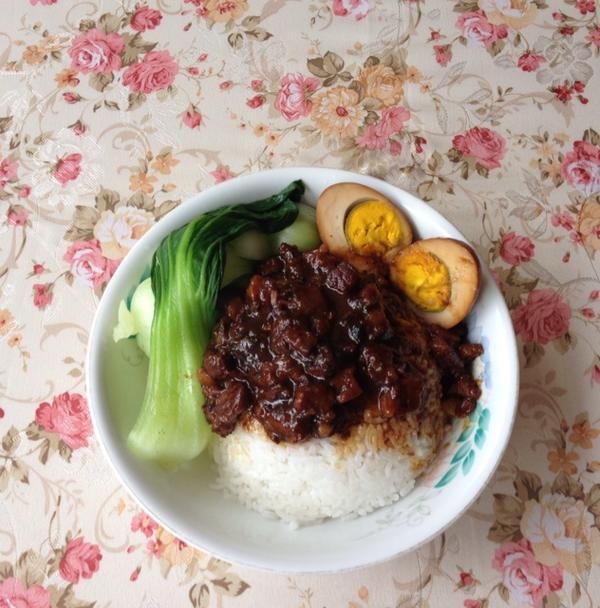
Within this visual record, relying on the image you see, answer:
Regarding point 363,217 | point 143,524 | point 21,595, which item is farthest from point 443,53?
point 21,595

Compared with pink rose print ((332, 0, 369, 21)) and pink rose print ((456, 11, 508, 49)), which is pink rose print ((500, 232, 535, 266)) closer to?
pink rose print ((456, 11, 508, 49))

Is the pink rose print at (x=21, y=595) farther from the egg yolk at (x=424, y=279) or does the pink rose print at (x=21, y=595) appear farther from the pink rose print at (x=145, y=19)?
the pink rose print at (x=145, y=19)

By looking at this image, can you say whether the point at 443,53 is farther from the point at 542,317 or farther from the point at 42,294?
the point at 42,294

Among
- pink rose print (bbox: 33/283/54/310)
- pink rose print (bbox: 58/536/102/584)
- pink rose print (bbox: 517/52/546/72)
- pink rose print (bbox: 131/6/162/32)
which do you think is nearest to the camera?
pink rose print (bbox: 58/536/102/584)

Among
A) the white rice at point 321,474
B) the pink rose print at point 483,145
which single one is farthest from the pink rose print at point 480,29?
the white rice at point 321,474

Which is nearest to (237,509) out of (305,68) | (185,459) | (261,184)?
(185,459)

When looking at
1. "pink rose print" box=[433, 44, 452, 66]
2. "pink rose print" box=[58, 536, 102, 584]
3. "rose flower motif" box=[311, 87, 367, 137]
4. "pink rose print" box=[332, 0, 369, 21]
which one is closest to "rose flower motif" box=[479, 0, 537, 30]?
"pink rose print" box=[433, 44, 452, 66]
